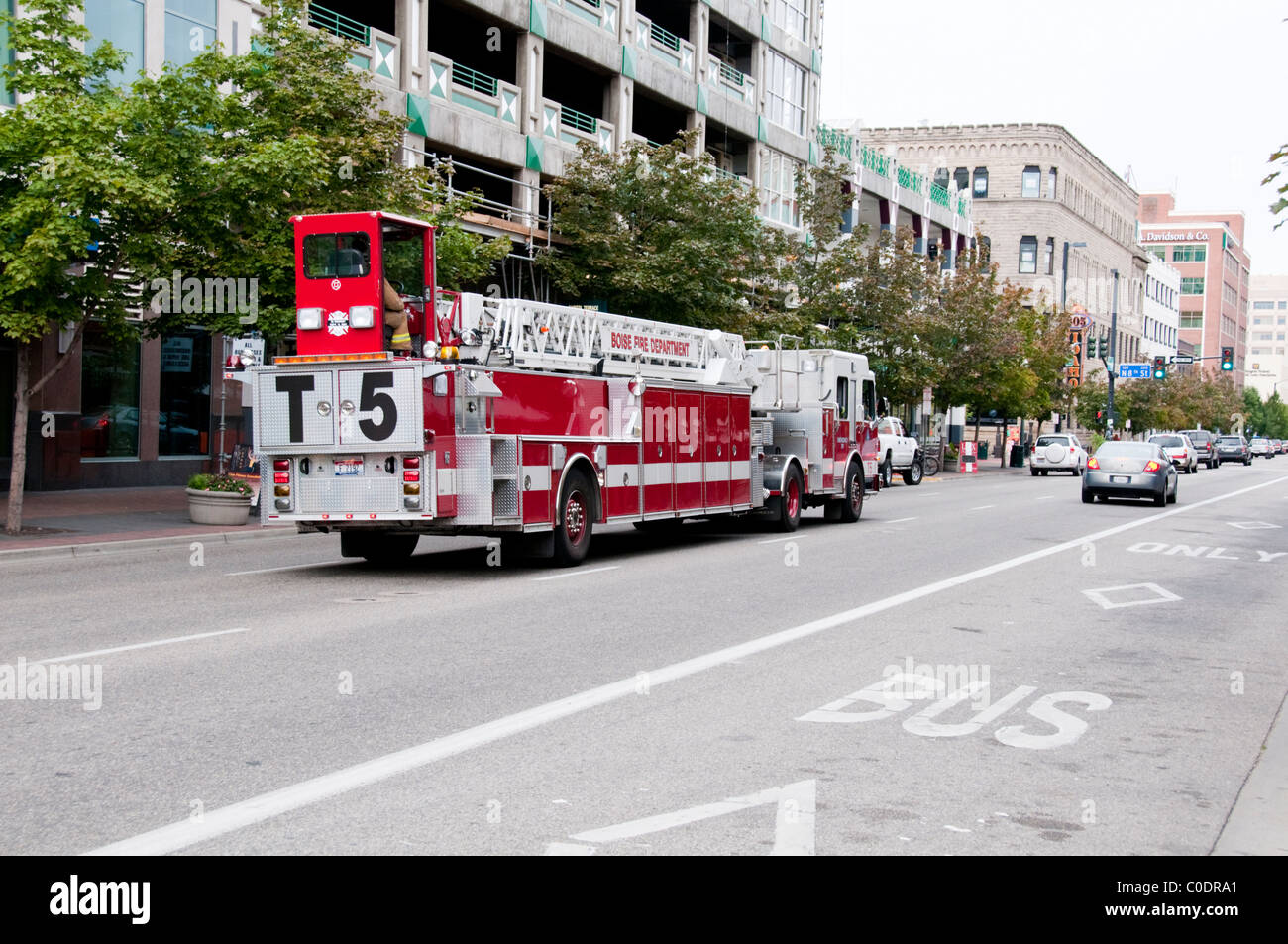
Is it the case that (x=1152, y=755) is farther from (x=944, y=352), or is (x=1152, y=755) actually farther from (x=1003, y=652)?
(x=944, y=352)

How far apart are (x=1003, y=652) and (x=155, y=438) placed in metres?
20.7

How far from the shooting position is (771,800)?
579 cm

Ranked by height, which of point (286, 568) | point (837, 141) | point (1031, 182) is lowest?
point (286, 568)

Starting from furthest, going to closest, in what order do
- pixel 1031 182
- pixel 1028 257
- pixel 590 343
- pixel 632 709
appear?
pixel 1028 257 < pixel 1031 182 < pixel 590 343 < pixel 632 709

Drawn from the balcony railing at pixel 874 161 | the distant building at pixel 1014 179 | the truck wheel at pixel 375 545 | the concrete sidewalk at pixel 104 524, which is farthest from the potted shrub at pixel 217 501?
the distant building at pixel 1014 179

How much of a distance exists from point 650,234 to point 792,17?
815 inches

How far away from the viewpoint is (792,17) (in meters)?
48.1

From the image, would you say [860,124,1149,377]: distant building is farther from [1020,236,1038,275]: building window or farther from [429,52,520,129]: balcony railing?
[429,52,520,129]: balcony railing

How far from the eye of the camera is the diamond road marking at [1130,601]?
13047 mm

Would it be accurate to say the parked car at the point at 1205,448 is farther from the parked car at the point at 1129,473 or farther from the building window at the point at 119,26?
the building window at the point at 119,26

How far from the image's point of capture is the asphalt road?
5406 millimetres

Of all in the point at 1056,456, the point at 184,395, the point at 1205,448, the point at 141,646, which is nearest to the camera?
the point at 141,646

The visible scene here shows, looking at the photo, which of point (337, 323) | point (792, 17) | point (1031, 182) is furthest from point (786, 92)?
point (1031, 182)

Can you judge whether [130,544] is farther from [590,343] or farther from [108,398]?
[108,398]
